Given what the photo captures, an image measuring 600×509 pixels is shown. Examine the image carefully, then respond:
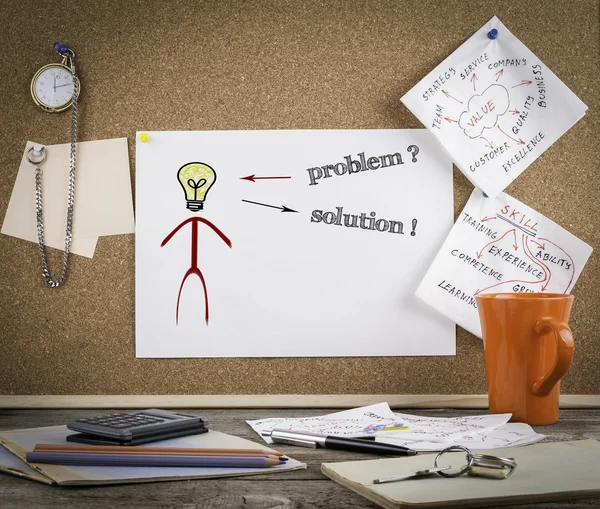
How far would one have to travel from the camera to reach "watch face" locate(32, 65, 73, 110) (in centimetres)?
85

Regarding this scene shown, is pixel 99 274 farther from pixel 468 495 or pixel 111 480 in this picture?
pixel 468 495

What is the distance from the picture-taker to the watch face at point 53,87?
2.78ft

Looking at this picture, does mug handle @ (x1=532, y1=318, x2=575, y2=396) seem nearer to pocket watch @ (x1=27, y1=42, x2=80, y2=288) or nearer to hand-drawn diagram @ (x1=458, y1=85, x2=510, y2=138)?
hand-drawn diagram @ (x1=458, y1=85, x2=510, y2=138)

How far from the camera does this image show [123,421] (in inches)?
23.7

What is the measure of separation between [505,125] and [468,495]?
0.54m

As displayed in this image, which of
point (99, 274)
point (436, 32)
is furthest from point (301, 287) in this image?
point (436, 32)

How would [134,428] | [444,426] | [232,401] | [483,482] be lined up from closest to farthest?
[483,482] < [134,428] < [444,426] < [232,401]

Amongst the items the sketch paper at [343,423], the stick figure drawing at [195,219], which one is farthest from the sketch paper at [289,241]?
the sketch paper at [343,423]

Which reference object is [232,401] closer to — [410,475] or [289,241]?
[289,241]

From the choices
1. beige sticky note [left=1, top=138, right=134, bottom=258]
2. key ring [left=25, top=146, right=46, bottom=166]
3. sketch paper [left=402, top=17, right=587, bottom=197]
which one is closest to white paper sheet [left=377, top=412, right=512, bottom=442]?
sketch paper [left=402, top=17, right=587, bottom=197]

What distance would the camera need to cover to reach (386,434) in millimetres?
640

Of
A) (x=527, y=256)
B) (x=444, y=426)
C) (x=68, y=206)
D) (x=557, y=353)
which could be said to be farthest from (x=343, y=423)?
(x=68, y=206)

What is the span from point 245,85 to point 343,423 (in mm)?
418

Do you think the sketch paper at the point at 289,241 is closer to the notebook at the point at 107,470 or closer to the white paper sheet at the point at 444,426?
the white paper sheet at the point at 444,426
